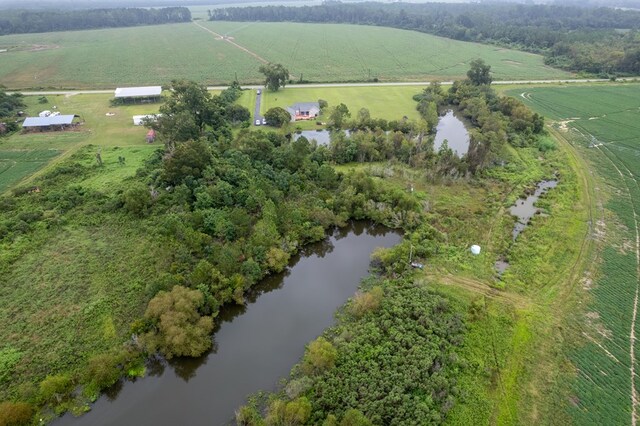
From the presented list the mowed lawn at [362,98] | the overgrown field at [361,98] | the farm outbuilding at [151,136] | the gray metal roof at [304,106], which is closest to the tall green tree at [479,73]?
the mowed lawn at [362,98]

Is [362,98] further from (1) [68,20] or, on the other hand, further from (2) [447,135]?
(1) [68,20]

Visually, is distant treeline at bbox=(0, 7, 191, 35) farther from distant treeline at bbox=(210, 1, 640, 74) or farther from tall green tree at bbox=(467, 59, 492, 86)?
tall green tree at bbox=(467, 59, 492, 86)

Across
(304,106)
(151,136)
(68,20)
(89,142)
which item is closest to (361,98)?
(304,106)

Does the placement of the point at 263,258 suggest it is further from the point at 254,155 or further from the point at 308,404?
the point at 254,155

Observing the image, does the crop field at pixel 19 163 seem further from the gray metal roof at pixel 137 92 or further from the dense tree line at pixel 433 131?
the dense tree line at pixel 433 131

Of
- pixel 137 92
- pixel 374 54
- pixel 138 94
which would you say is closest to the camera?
pixel 138 94

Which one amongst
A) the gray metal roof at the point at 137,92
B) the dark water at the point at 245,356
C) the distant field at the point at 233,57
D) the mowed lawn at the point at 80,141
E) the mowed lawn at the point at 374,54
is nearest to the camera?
the dark water at the point at 245,356
